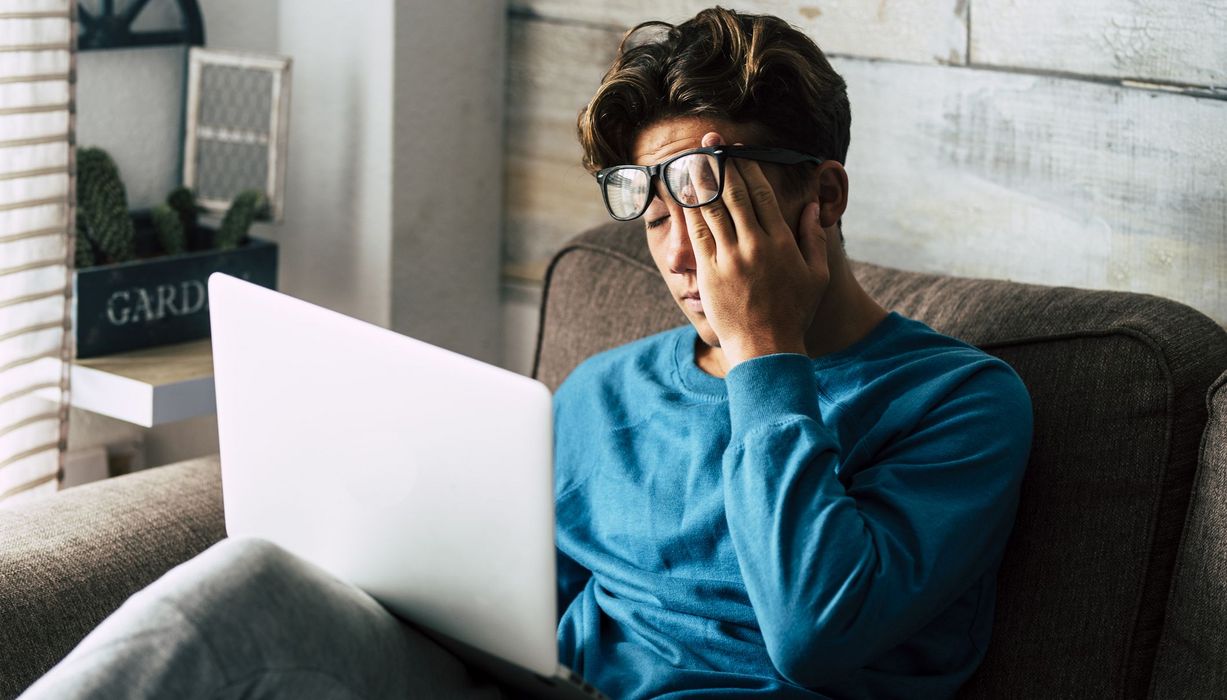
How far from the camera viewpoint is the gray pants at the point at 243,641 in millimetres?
870

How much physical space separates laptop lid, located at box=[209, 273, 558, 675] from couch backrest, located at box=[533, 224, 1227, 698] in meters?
0.51

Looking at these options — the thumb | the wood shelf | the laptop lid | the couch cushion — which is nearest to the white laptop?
the laptop lid

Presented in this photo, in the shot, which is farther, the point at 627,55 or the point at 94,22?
the point at 94,22

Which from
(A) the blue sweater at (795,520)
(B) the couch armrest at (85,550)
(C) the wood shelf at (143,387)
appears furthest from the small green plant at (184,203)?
(A) the blue sweater at (795,520)

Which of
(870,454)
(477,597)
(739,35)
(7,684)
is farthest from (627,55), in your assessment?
(7,684)

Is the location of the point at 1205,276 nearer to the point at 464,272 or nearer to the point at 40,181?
the point at 464,272

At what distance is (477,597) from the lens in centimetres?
95

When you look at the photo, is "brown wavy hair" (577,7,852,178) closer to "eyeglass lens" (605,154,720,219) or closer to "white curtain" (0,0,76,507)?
"eyeglass lens" (605,154,720,219)

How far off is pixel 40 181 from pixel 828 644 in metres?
1.24

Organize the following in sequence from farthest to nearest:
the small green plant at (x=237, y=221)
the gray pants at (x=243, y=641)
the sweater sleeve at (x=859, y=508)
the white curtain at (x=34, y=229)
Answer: the small green plant at (x=237, y=221) < the white curtain at (x=34, y=229) < the sweater sleeve at (x=859, y=508) < the gray pants at (x=243, y=641)

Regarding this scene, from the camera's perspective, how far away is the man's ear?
1207mm

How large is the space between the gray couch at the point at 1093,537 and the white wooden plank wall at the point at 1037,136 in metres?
0.24

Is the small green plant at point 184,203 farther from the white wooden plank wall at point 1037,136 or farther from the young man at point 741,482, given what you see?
the young man at point 741,482

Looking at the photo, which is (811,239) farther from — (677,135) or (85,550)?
(85,550)
